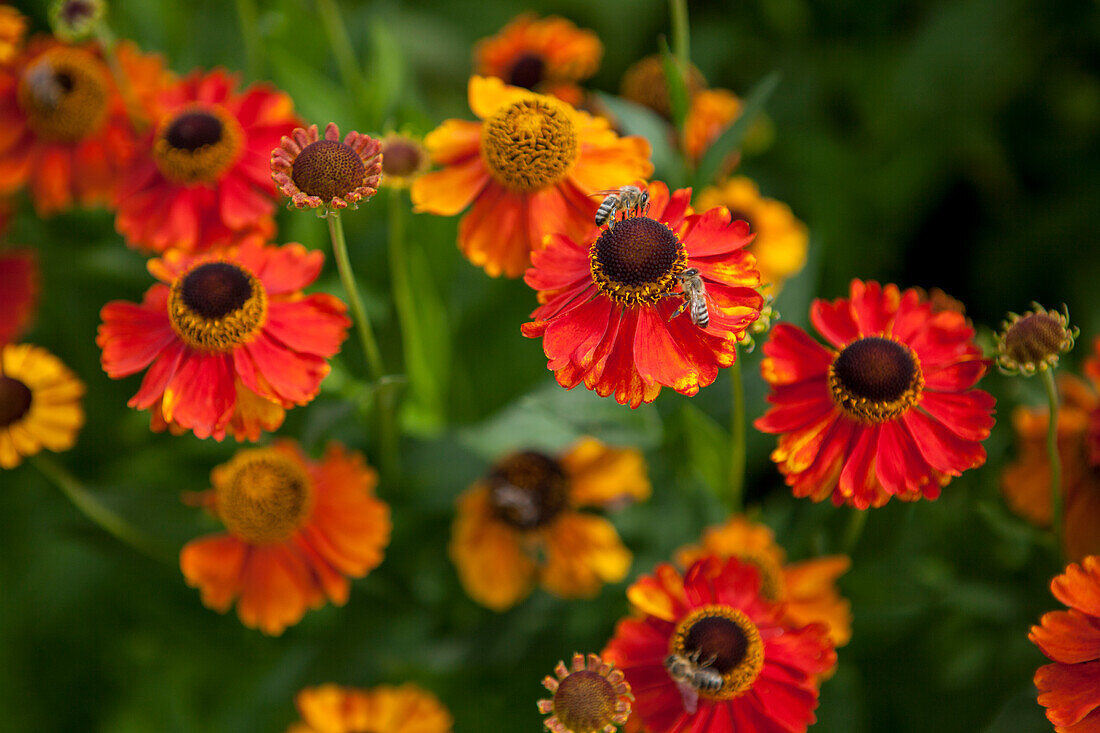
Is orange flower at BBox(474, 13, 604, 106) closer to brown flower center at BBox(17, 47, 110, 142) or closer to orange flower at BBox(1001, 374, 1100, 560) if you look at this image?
brown flower center at BBox(17, 47, 110, 142)

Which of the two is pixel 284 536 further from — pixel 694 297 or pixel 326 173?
pixel 694 297

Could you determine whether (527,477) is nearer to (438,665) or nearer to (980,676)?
(438,665)

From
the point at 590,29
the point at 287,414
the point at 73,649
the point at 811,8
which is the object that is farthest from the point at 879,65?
the point at 73,649

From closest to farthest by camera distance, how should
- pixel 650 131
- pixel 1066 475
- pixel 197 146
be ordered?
pixel 1066 475
pixel 197 146
pixel 650 131

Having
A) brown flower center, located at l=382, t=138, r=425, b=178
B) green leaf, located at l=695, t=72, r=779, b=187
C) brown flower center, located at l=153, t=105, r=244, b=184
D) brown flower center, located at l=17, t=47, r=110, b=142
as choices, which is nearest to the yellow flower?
brown flower center, located at l=153, t=105, r=244, b=184

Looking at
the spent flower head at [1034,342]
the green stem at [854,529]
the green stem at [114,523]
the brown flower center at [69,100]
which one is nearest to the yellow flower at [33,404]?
the green stem at [114,523]

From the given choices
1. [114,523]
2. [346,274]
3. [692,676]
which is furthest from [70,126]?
[692,676]
